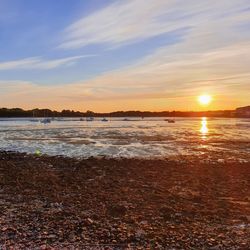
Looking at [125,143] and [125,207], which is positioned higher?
[125,207]

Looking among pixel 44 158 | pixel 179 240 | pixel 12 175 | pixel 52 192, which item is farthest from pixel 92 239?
pixel 44 158

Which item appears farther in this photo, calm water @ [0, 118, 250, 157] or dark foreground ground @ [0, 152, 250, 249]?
calm water @ [0, 118, 250, 157]

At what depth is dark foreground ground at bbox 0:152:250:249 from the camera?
28.8 ft

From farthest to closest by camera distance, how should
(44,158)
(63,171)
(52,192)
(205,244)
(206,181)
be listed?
(44,158), (63,171), (206,181), (52,192), (205,244)

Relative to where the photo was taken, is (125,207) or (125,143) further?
(125,143)

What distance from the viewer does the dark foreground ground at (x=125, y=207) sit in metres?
8.78

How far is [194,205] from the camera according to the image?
12.3m

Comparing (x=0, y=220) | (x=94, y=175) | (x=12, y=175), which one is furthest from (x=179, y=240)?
(x=12, y=175)

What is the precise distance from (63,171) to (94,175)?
7.21 feet

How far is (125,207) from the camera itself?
11930 mm

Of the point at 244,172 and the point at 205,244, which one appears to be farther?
the point at 244,172

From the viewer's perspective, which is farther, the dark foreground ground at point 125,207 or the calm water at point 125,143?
the calm water at point 125,143

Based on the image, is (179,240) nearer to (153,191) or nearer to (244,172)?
(153,191)

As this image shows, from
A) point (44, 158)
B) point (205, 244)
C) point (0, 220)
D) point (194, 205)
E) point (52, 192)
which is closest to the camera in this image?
point (205, 244)
